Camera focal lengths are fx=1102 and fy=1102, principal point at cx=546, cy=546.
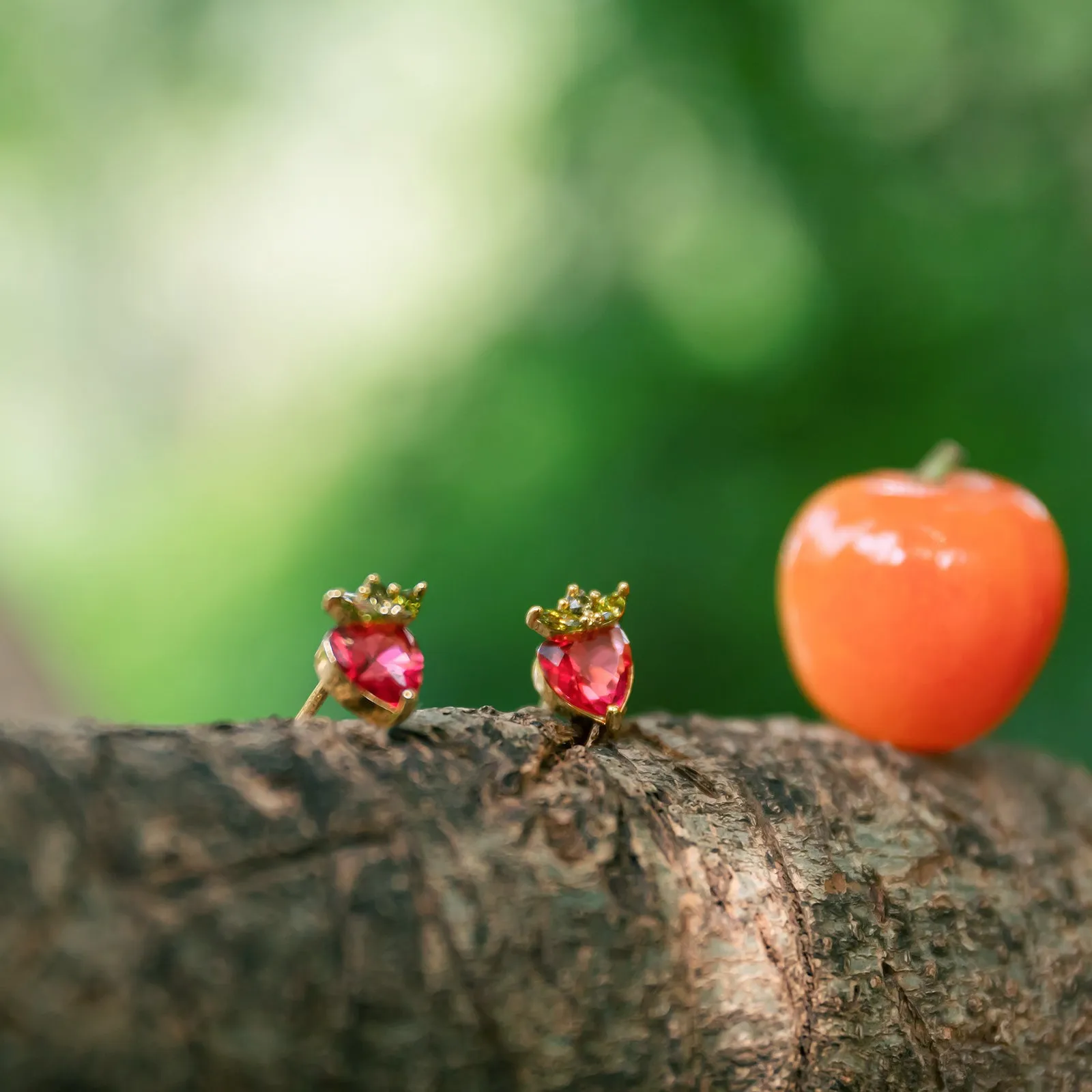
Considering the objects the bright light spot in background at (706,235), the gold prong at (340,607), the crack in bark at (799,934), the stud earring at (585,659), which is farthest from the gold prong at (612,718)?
the bright light spot in background at (706,235)

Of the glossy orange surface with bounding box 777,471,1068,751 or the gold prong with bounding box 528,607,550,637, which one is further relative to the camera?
the glossy orange surface with bounding box 777,471,1068,751

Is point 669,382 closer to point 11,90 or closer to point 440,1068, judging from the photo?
point 11,90

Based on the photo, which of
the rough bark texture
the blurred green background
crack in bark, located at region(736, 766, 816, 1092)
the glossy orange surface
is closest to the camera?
the rough bark texture

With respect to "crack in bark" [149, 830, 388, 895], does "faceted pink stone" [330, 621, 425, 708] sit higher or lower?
higher

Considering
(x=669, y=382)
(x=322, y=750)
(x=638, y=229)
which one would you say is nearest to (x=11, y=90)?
(x=638, y=229)

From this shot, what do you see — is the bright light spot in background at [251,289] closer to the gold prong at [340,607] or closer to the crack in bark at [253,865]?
the gold prong at [340,607]

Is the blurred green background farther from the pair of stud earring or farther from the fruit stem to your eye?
the pair of stud earring

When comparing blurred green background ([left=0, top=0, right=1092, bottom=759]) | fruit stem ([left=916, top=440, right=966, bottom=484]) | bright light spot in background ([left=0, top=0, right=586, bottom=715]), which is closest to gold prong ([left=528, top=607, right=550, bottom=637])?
fruit stem ([left=916, top=440, right=966, bottom=484])
